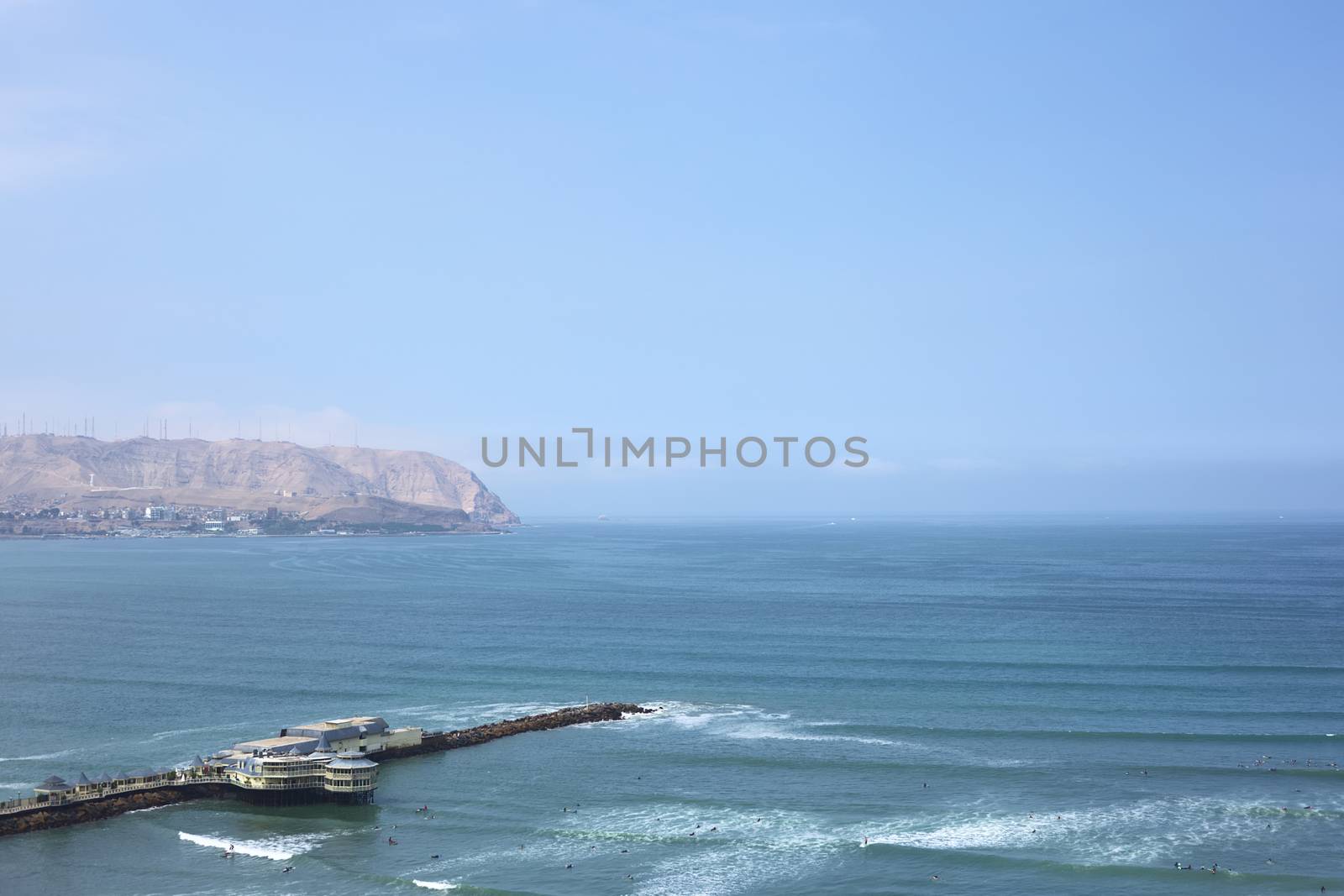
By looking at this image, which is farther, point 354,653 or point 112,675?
point 354,653

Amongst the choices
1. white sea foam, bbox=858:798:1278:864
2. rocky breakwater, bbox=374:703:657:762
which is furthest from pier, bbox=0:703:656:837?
white sea foam, bbox=858:798:1278:864

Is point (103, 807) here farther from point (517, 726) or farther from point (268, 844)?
point (517, 726)

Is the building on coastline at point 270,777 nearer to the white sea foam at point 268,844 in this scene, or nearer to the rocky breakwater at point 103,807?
the rocky breakwater at point 103,807

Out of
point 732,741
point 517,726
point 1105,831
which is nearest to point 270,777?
point 517,726

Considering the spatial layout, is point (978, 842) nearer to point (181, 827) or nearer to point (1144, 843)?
point (1144, 843)

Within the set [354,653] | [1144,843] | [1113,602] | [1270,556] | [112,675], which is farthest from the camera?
[1270,556]

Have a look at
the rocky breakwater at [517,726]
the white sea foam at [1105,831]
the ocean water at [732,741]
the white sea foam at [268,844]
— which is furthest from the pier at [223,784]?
the white sea foam at [1105,831]

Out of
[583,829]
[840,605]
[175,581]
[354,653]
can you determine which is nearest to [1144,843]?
[583,829]
